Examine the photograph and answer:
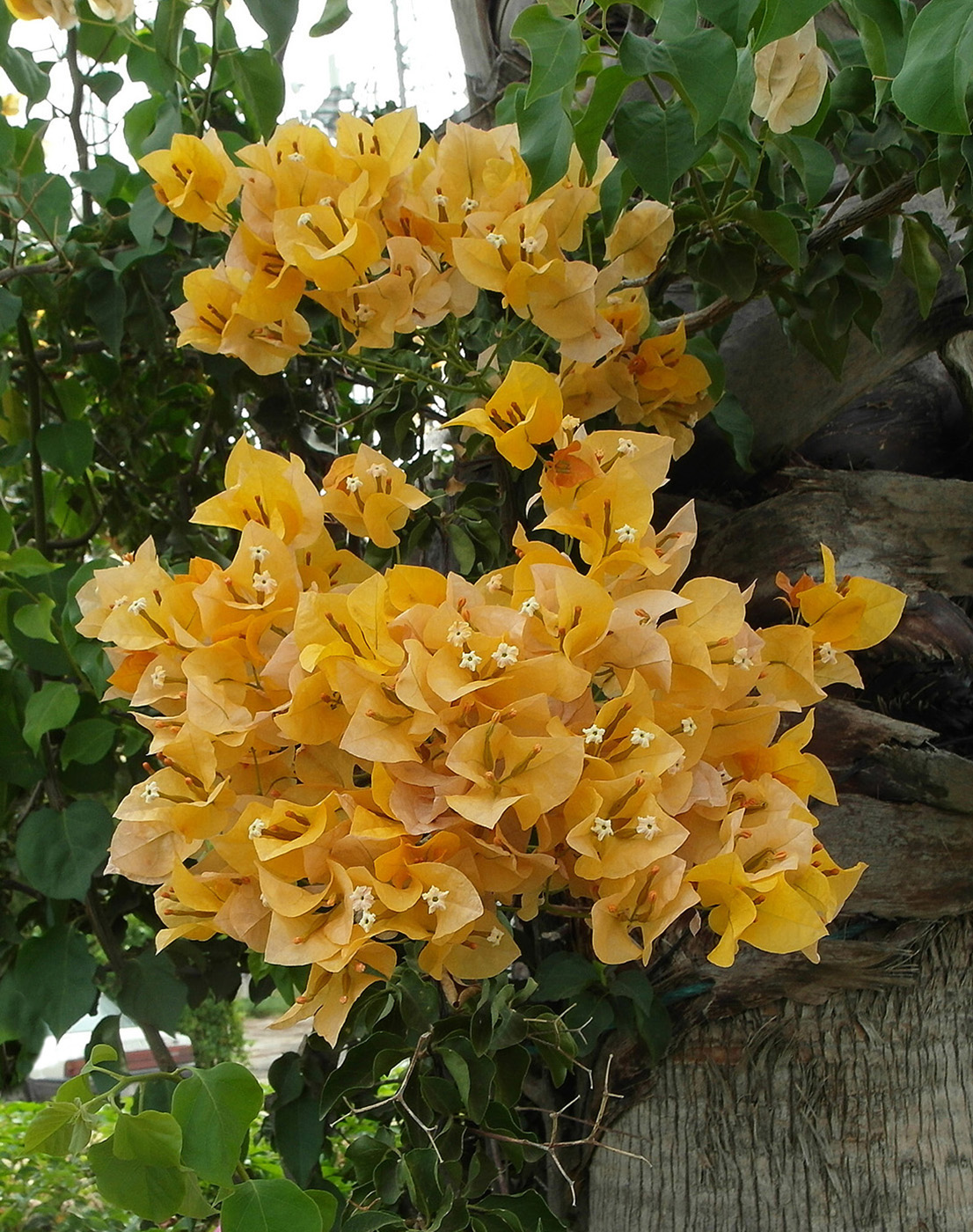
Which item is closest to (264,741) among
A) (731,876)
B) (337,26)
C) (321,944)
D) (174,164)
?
(321,944)

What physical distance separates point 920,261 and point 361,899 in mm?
502

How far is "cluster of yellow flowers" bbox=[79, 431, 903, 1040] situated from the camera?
430 millimetres

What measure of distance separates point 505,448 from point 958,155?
259 mm

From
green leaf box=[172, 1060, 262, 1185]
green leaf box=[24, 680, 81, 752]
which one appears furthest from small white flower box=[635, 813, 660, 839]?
green leaf box=[24, 680, 81, 752]

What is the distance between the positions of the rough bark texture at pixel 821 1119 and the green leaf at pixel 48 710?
0.48m

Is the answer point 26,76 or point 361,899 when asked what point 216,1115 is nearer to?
point 361,899

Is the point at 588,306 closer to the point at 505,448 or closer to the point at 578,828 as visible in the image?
the point at 505,448

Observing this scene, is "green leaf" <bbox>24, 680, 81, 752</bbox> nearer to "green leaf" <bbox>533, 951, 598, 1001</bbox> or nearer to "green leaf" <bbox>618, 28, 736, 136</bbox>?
"green leaf" <bbox>533, 951, 598, 1001</bbox>

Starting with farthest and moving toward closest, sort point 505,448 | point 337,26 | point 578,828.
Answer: point 337,26 < point 505,448 < point 578,828

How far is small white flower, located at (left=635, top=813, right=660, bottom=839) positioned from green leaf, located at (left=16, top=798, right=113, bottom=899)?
0.50 meters

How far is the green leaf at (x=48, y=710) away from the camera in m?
A: 0.75

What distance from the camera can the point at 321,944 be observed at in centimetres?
43

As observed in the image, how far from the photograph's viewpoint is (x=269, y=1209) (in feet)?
1.62

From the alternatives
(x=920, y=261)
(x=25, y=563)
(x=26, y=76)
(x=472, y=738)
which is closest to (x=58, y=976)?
(x=25, y=563)
